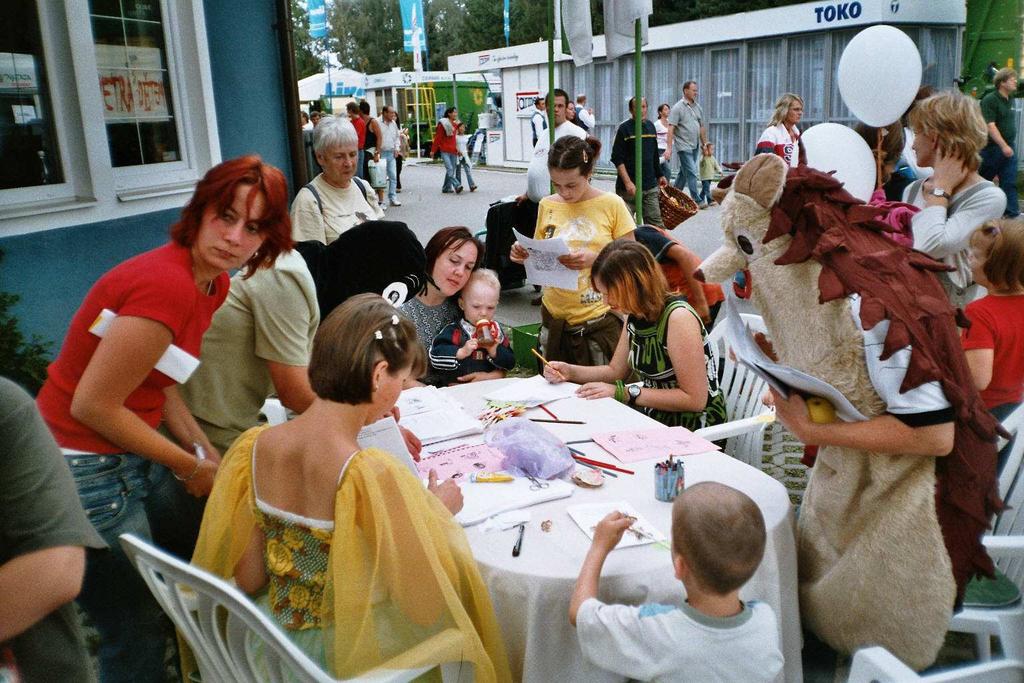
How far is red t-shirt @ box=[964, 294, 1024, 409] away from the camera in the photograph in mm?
2635

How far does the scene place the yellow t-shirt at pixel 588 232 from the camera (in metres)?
4.25

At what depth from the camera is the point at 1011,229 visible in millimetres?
2707

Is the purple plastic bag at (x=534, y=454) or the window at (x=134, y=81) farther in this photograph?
the window at (x=134, y=81)

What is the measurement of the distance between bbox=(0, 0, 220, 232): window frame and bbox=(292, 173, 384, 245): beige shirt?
1.17 m

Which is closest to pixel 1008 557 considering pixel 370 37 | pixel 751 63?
pixel 751 63

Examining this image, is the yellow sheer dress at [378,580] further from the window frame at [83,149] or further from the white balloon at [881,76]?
the white balloon at [881,76]

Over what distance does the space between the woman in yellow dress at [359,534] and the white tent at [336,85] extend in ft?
94.0

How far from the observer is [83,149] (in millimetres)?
4484

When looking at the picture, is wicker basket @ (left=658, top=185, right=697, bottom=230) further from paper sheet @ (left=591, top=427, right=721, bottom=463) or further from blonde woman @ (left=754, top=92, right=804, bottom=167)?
paper sheet @ (left=591, top=427, right=721, bottom=463)

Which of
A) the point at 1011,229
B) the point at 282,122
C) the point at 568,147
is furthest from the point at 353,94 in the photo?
the point at 1011,229

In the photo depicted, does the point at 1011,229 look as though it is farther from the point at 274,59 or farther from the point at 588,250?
the point at 274,59

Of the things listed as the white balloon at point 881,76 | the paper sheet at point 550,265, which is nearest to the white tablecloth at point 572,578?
the paper sheet at point 550,265

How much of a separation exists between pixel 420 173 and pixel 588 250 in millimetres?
20041

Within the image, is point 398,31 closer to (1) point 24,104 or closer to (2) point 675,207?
(2) point 675,207
